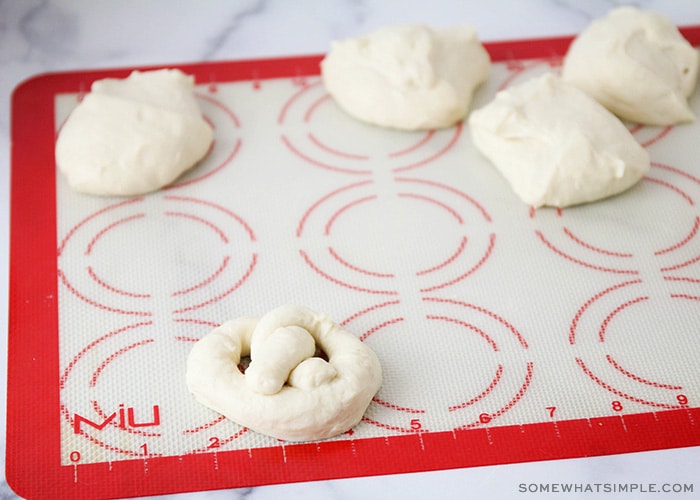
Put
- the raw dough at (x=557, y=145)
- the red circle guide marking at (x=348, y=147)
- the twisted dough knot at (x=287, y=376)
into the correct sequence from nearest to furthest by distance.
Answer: the twisted dough knot at (x=287, y=376), the raw dough at (x=557, y=145), the red circle guide marking at (x=348, y=147)

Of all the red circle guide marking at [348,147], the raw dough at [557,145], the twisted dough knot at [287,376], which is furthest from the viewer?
the red circle guide marking at [348,147]

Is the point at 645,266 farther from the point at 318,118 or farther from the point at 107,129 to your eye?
the point at 107,129

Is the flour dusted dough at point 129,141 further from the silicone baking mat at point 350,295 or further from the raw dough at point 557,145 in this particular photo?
the raw dough at point 557,145

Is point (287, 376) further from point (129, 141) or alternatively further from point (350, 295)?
point (129, 141)

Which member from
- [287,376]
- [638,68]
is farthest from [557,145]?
[287,376]

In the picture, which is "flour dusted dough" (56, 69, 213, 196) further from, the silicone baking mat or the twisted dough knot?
the twisted dough knot

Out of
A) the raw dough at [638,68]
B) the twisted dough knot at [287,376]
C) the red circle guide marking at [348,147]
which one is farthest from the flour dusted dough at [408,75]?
the twisted dough knot at [287,376]
